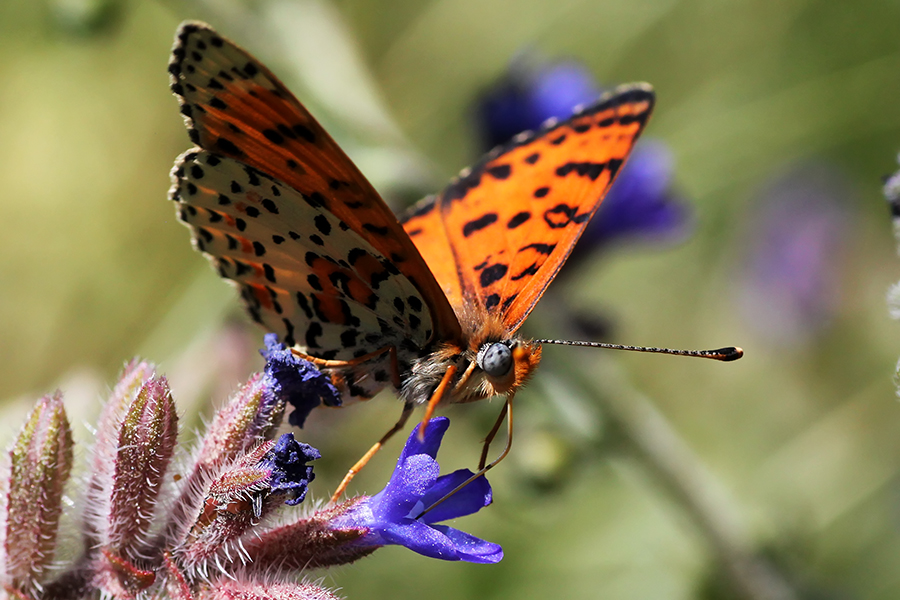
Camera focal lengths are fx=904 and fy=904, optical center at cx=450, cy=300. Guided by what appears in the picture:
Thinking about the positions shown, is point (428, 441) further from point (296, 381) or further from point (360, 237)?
point (360, 237)

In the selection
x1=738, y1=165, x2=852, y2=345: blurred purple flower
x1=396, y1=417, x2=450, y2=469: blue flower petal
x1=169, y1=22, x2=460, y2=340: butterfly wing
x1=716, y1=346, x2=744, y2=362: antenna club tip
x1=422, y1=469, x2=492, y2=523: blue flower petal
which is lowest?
x1=738, y1=165, x2=852, y2=345: blurred purple flower

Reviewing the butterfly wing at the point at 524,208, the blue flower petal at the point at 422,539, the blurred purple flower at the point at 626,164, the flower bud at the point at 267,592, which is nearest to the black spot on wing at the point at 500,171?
the butterfly wing at the point at 524,208

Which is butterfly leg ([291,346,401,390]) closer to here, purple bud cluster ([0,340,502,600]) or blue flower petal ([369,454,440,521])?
purple bud cluster ([0,340,502,600])

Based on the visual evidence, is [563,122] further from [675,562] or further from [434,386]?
[675,562]

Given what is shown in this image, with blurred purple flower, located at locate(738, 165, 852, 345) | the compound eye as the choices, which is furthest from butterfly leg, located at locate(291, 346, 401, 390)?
blurred purple flower, located at locate(738, 165, 852, 345)

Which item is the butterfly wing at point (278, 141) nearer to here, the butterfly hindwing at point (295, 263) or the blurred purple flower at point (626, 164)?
the butterfly hindwing at point (295, 263)

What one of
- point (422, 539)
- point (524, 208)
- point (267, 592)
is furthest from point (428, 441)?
point (524, 208)
